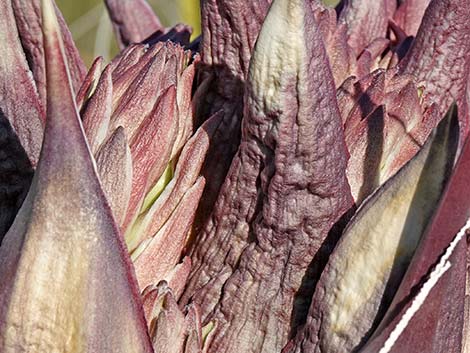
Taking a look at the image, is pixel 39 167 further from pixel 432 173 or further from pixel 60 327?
pixel 432 173

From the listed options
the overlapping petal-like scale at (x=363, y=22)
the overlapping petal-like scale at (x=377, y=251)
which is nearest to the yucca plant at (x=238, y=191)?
the overlapping petal-like scale at (x=377, y=251)

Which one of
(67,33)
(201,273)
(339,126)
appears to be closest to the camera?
(339,126)

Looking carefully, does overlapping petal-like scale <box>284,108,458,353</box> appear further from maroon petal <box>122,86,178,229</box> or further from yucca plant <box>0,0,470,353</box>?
maroon petal <box>122,86,178,229</box>

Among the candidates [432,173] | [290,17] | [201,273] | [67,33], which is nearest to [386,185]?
[432,173]

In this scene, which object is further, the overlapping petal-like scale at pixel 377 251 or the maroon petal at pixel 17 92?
the maroon petal at pixel 17 92

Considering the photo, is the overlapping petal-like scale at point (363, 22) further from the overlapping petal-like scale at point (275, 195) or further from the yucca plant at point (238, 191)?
the overlapping petal-like scale at point (275, 195)

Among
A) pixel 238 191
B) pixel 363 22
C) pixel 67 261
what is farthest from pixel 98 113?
pixel 363 22
